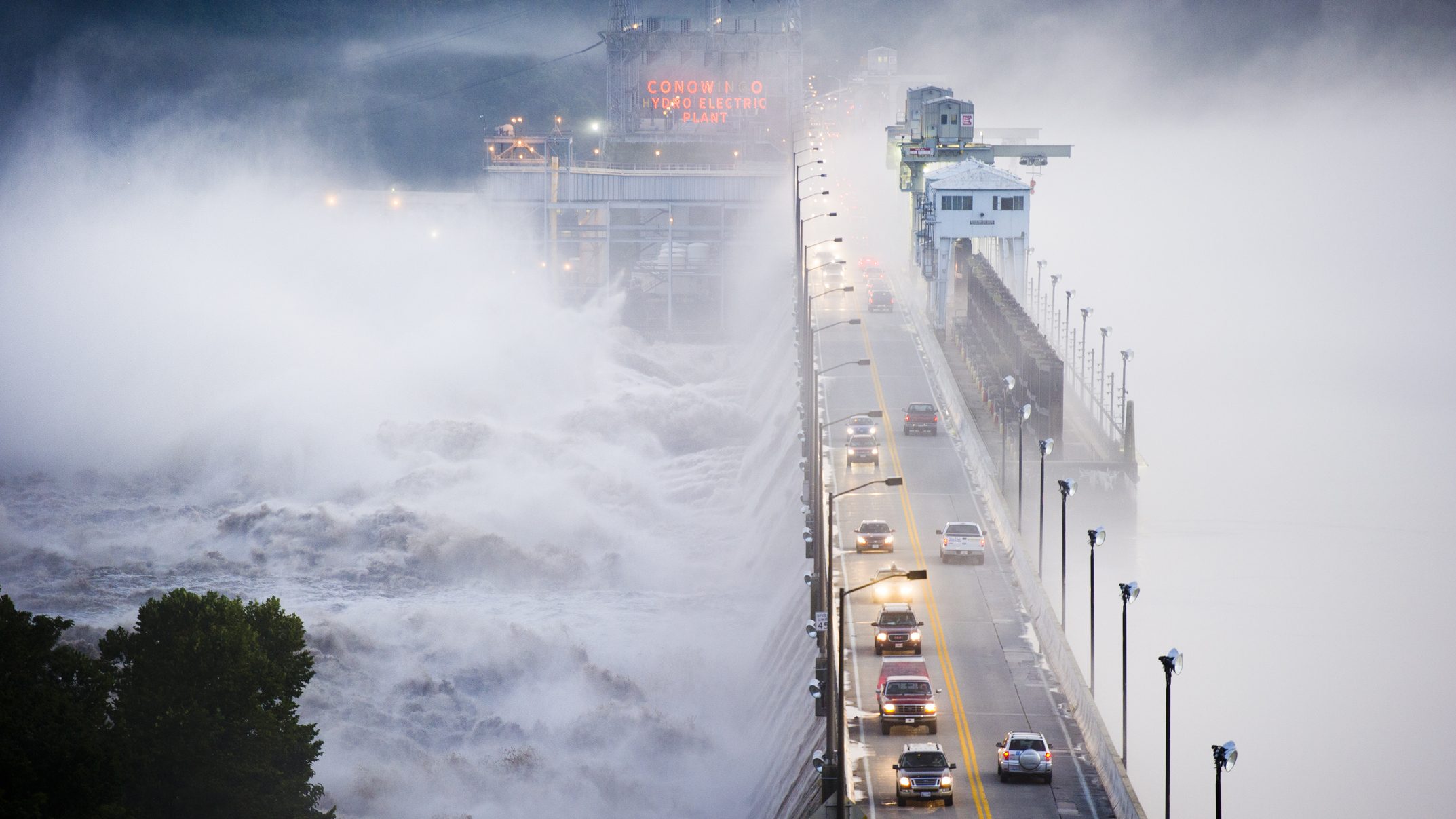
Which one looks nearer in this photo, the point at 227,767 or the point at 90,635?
the point at 227,767

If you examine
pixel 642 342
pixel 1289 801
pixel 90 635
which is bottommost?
pixel 1289 801

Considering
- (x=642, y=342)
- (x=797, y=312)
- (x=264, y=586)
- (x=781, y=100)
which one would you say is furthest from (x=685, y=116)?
(x=264, y=586)

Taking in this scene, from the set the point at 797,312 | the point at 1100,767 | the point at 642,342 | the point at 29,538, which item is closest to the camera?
the point at 1100,767

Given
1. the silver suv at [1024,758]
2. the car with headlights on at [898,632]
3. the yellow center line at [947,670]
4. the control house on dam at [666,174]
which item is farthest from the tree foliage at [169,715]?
the control house on dam at [666,174]

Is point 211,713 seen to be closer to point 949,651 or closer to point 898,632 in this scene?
point 898,632

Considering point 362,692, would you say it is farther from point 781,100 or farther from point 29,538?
point 781,100

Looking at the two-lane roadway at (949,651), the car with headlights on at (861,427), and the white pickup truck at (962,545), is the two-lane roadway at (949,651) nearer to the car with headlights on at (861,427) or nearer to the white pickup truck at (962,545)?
the white pickup truck at (962,545)

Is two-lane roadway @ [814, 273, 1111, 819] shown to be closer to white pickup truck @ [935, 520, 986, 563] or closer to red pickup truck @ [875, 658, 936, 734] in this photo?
red pickup truck @ [875, 658, 936, 734]

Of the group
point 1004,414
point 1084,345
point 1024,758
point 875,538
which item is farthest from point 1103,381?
point 1024,758
